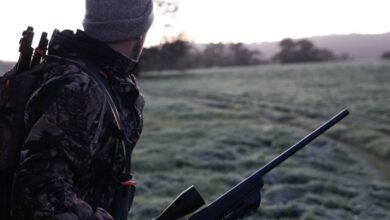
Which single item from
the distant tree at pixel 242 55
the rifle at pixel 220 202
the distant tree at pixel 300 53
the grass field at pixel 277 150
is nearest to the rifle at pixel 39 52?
the rifle at pixel 220 202

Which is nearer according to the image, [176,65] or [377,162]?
[377,162]

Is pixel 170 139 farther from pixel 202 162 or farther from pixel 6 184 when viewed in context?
pixel 6 184

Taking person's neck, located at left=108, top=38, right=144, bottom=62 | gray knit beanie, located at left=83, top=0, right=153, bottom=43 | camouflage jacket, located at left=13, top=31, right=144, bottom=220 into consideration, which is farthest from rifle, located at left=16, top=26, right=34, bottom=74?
person's neck, located at left=108, top=38, right=144, bottom=62

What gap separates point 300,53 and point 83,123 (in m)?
70.6

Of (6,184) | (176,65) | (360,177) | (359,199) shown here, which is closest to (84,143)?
(6,184)

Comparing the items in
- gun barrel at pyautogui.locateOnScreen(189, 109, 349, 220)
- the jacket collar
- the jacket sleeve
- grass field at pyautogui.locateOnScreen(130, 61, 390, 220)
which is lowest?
grass field at pyautogui.locateOnScreen(130, 61, 390, 220)

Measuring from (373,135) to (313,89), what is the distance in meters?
16.6

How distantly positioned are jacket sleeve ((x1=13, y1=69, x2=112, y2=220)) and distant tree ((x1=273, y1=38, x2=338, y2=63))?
69.1 metres

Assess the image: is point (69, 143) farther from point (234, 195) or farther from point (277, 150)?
point (277, 150)

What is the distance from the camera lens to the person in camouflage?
8.46 ft

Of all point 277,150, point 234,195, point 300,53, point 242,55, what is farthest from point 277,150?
point 242,55

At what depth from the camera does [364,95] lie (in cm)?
2977

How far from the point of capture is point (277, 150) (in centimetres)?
1730

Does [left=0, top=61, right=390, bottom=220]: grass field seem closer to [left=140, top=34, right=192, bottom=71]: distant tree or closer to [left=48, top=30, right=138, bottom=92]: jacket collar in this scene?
[left=48, top=30, right=138, bottom=92]: jacket collar
